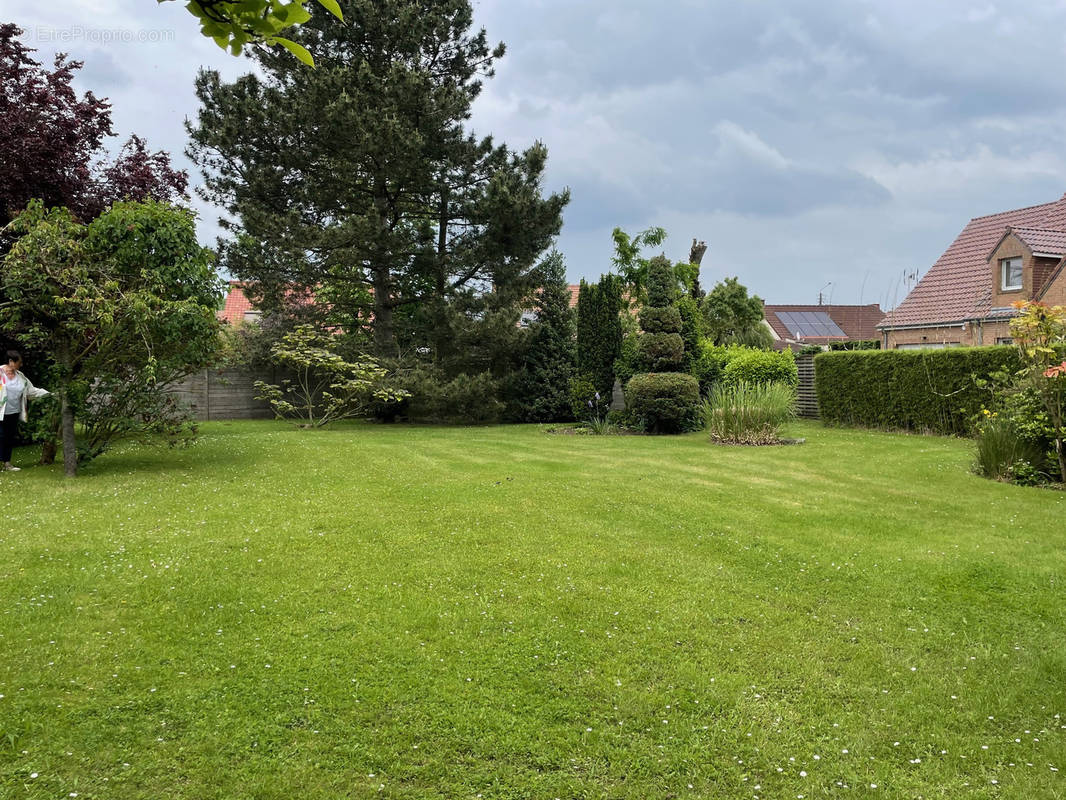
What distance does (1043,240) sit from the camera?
2042 cm

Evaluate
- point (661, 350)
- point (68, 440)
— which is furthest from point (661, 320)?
point (68, 440)

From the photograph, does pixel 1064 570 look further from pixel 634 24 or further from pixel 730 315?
pixel 730 315

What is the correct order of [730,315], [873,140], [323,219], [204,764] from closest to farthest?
1. [204,764]
2. [873,140]
3. [323,219]
4. [730,315]

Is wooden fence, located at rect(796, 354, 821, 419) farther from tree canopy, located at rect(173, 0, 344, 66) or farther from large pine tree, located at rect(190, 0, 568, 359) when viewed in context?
tree canopy, located at rect(173, 0, 344, 66)

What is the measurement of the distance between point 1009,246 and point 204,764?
2528 centimetres

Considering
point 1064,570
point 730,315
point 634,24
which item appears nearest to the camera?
point 1064,570

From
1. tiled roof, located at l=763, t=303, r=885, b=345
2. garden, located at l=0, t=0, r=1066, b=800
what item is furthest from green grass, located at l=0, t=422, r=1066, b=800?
tiled roof, located at l=763, t=303, r=885, b=345

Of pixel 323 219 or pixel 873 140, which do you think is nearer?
pixel 873 140

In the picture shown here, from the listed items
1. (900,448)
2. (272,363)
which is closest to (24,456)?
(272,363)

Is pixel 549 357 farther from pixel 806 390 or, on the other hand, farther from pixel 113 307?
pixel 113 307

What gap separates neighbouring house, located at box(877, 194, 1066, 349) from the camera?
65.7 ft

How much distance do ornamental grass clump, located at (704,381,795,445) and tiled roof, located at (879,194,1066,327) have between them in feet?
42.4

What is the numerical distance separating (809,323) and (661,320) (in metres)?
41.6

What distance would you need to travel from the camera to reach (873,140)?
12.7 meters
